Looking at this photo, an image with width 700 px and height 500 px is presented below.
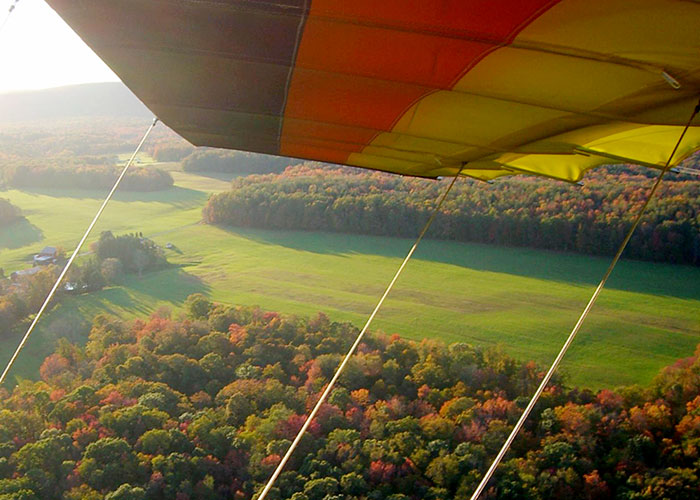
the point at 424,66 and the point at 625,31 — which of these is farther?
the point at 424,66

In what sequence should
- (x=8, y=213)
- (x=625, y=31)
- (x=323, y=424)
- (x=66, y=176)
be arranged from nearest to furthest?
(x=625, y=31), (x=323, y=424), (x=8, y=213), (x=66, y=176)

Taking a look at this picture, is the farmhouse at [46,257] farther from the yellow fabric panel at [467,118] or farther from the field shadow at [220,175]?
the yellow fabric panel at [467,118]

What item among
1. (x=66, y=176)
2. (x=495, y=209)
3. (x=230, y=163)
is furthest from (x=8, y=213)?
(x=495, y=209)

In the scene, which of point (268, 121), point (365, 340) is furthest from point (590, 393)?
point (268, 121)

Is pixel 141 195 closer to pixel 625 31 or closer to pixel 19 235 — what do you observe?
pixel 19 235

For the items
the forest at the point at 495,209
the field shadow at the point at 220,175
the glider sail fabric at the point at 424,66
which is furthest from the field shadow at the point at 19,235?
the glider sail fabric at the point at 424,66

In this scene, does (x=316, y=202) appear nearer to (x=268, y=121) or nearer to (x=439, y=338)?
(x=439, y=338)

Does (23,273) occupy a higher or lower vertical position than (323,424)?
higher
